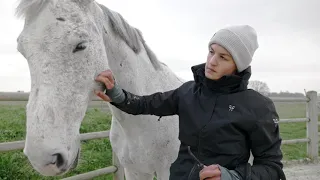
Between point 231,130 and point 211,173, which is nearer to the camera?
point 211,173

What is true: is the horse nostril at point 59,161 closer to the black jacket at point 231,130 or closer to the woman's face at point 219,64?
the black jacket at point 231,130

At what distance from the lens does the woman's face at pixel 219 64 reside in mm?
1751

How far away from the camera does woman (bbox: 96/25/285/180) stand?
1643mm

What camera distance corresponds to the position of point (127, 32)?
2256 millimetres

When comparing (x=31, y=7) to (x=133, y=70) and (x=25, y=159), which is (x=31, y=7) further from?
(x=25, y=159)

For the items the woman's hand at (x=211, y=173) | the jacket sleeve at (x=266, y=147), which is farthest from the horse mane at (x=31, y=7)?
the jacket sleeve at (x=266, y=147)

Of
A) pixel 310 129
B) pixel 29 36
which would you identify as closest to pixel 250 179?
pixel 29 36

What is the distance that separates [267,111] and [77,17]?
1.08m

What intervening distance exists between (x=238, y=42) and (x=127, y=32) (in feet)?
2.76

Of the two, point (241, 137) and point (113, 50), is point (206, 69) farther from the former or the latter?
point (113, 50)

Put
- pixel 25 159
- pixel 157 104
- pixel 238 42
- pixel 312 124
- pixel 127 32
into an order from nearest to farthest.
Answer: pixel 238 42, pixel 157 104, pixel 127 32, pixel 25 159, pixel 312 124

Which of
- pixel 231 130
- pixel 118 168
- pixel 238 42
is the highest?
pixel 238 42

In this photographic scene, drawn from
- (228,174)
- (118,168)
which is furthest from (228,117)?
(118,168)

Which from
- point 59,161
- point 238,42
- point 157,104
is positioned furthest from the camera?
point 157,104
